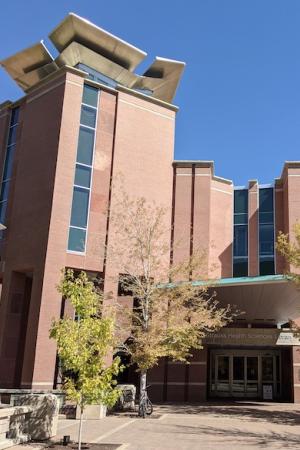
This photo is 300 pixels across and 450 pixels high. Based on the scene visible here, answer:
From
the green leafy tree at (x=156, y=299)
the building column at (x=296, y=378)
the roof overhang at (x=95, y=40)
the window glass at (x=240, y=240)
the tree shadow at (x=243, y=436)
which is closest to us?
the tree shadow at (x=243, y=436)

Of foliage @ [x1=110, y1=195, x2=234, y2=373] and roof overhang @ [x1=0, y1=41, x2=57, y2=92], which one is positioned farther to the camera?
roof overhang @ [x1=0, y1=41, x2=57, y2=92]

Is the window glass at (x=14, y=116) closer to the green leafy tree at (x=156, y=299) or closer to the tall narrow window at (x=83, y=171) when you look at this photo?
the tall narrow window at (x=83, y=171)

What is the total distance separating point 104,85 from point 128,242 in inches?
453

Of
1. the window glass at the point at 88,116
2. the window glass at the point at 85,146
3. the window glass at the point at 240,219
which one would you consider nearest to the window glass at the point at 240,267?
the window glass at the point at 240,219

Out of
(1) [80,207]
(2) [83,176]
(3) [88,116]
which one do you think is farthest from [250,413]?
(3) [88,116]

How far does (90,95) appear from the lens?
3050 centimetres

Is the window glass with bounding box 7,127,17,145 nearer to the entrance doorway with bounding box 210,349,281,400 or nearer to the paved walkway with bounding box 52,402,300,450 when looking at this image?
the entrance doorway with bounding box 210,349,281,400

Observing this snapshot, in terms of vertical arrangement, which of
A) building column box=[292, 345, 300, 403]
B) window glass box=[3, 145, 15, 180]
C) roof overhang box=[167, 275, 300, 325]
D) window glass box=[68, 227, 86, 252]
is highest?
window glass box=[3, 145, 15, 180]

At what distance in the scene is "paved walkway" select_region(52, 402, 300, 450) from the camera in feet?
42.8

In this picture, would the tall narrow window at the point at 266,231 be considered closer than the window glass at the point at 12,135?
No

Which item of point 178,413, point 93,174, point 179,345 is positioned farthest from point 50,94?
point 178,413

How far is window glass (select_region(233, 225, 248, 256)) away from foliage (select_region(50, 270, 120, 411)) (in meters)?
24.9

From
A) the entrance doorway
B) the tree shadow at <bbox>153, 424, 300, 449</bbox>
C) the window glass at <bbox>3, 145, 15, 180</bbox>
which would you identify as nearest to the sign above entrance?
the entrance doorway

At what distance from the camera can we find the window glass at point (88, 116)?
2996 cm
